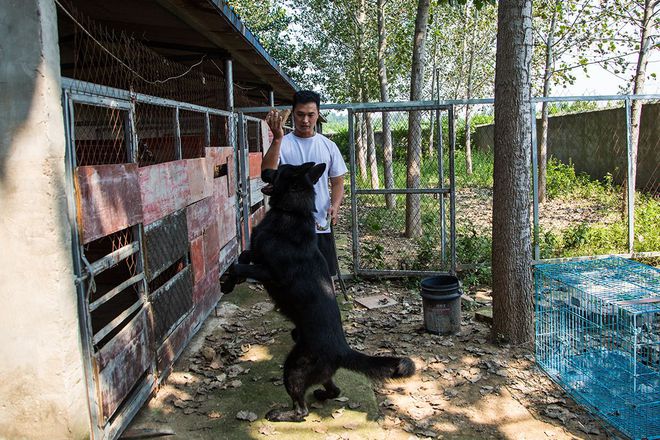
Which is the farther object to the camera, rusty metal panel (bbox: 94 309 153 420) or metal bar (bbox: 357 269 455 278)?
metal bar (bbox: 357 269 455 278)

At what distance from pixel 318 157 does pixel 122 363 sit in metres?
2.38

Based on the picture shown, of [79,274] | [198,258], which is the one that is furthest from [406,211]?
[79,274]

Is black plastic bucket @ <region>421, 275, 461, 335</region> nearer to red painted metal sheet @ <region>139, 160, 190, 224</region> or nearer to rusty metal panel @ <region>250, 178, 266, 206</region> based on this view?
red painted metal sheet @ <region>139, 160, 190, 224</region>

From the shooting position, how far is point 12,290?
2.55m

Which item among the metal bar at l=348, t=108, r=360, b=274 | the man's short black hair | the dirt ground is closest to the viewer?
the dirt ground

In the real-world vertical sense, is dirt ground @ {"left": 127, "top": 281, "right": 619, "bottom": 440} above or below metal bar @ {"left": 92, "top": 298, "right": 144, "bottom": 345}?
below

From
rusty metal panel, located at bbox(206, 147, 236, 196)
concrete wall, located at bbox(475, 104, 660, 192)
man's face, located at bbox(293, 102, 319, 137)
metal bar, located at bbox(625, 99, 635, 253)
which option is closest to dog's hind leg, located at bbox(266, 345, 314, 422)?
man's face, located at bbox(293, 102, 319, 137)

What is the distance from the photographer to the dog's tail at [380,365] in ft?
10.7

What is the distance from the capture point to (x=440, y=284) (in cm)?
560

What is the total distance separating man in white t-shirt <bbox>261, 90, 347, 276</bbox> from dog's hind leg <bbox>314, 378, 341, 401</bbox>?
135cm

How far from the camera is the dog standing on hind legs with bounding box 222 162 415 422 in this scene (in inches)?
137

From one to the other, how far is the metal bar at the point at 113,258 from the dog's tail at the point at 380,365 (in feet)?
5.16

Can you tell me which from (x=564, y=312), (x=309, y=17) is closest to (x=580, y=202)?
(x=564, y=312)

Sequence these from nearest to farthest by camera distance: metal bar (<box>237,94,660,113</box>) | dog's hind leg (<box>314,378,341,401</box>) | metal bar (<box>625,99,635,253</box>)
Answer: dog's hind leg (<box>314,378,341,401</box>) < metal bar (<box>237,94,660,113</box>) < metal bar (<box>625,99,635,253</box>)
